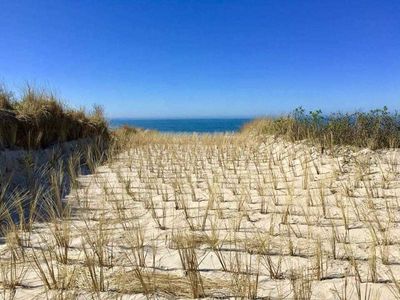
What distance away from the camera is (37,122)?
7.12m

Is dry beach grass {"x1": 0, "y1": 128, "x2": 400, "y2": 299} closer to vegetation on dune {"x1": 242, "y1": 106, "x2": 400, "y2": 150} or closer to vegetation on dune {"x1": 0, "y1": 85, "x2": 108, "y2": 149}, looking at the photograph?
vegetation on dune {"x1": 242, "y1": 106, "x2": 400, "y2": 150}

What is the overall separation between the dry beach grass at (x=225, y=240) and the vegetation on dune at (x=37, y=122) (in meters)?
1.40

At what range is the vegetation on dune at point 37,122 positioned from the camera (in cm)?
650

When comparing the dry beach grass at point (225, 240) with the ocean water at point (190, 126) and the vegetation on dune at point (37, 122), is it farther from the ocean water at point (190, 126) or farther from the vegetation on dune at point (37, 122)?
the ocean water at point (190, 126)

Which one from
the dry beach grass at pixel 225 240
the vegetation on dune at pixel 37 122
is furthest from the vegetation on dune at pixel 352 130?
the vegetation on dune at pixel 37 122

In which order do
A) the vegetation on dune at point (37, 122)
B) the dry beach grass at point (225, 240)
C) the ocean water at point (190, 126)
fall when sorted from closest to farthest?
1. the dry beach grass at point (225, 240)
2. the vegetation on dune at point (37, 122)
3. the ocean water at point (190, 126)

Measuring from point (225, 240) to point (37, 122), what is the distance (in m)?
5.06

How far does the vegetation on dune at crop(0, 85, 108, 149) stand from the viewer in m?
6.50

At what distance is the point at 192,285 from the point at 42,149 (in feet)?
18.0

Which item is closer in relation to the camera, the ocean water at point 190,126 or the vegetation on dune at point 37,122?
the vegetation on dune at point 37,122

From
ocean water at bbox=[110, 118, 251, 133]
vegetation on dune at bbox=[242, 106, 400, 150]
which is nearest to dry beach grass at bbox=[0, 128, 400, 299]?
vegetation on dune at bbox=[242, 106, 400, 150]

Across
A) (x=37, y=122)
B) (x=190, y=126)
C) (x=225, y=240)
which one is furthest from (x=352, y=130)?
(x=190, y=126)

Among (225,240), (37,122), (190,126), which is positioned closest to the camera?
(225,240)

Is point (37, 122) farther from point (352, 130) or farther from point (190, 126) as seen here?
point (190, 126)
